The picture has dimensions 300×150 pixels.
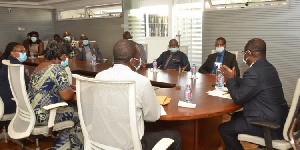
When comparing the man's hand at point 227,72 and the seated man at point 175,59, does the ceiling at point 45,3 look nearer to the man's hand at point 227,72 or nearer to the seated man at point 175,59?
the seated man at point 175,59

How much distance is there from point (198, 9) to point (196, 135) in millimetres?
4280

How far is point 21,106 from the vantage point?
2420 mm

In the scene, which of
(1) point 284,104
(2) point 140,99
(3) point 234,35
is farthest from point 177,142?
(3) point 234,35

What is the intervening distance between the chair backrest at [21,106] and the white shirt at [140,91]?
37.2 inches

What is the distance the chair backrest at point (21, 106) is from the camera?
2258 millimetres

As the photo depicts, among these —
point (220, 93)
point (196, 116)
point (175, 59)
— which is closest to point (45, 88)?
point (196, 116)

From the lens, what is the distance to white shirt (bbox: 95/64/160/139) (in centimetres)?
164

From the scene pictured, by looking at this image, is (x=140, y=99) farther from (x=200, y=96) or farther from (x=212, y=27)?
(x=212, y=27)

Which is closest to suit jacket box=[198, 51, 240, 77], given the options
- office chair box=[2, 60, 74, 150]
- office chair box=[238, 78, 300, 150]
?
office chair box=[238, 78, 300, 150]

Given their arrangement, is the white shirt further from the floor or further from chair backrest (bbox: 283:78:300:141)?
the floor

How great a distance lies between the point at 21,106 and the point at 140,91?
4.64ft

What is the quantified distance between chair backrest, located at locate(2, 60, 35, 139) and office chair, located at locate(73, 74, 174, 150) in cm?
98

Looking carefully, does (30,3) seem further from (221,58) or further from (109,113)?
(109,113)

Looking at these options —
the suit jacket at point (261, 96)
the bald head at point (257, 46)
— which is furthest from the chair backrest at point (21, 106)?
the bald head at point (257, 46)
